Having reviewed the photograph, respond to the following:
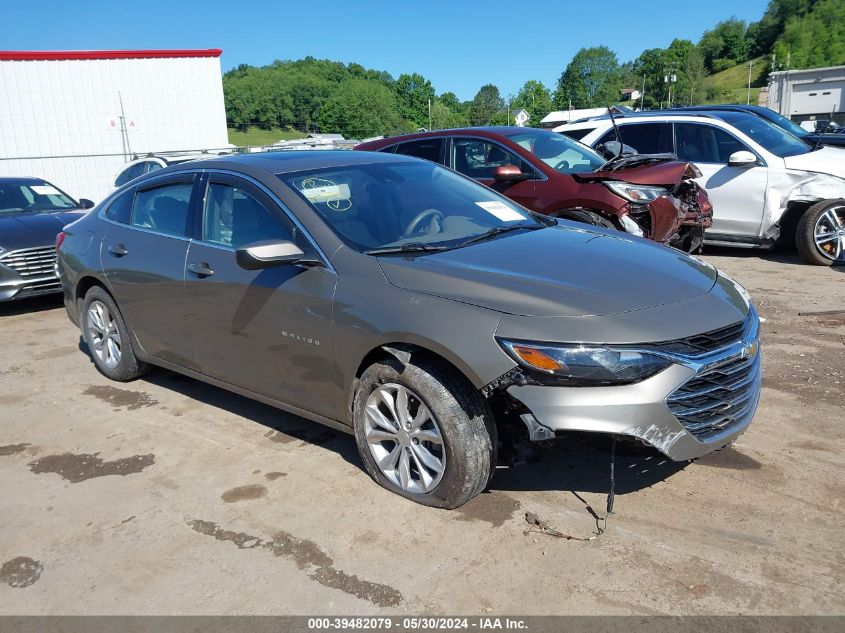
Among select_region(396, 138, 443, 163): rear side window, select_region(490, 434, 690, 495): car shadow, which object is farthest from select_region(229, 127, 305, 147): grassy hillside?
select_region(490, 434, 690, 495): car shadow

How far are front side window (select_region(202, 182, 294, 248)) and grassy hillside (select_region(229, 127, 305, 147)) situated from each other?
66.0 meters

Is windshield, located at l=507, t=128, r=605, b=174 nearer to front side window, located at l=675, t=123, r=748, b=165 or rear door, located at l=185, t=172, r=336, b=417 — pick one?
front side window, located at l=675, t=123, r=748, b=165

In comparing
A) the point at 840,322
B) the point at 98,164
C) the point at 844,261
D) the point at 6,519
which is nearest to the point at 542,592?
the point at 6,519

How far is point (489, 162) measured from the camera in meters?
8.12

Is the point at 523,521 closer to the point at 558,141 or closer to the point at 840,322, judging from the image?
the point at 840,322

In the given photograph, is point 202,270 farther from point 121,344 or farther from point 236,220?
point 121,344

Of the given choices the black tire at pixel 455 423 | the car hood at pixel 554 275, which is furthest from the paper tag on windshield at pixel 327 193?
the black tire at pixel 455 423

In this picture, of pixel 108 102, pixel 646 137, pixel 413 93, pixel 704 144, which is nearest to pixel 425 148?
pixel 646 137

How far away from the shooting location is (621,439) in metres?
2.95

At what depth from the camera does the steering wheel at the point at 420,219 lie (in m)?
3.91

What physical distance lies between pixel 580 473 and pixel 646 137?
290 inches

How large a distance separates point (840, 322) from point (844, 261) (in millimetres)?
2797

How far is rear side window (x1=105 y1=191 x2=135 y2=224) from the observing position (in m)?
5.16

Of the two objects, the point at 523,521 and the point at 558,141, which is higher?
the point at 558,141
